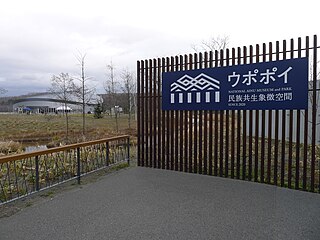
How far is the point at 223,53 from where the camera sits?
5715 mm

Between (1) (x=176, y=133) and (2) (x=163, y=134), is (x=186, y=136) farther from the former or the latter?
(2) (x=163, y=134)

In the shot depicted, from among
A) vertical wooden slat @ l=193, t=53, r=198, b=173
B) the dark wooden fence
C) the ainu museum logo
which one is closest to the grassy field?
the dark wooden fence

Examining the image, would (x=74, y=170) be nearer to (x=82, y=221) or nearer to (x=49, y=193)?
(x=49, y=193)

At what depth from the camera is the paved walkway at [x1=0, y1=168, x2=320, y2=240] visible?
129 inches

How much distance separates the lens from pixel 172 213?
391 centimetres

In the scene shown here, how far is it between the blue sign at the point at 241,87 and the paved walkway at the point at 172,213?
67.5 inches

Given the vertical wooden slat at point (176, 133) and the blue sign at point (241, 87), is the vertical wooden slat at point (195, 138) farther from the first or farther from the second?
the vertical wooden slat at point (176, 133)

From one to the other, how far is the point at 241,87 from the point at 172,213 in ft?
10.1

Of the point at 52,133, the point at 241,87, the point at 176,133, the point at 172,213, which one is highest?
the point at 241,87

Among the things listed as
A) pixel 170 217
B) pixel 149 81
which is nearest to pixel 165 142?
pixel 149 81

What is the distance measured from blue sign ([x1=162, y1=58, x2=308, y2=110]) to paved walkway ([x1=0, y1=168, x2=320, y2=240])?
171 centimetres

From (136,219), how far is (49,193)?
2.17 m

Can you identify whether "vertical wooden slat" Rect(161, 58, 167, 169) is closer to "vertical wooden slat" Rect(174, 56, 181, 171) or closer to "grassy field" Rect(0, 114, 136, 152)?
"vertical wooden slat" Rect(174, 56, 181, 171)

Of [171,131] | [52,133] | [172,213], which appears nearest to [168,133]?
[171,131]
